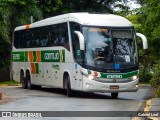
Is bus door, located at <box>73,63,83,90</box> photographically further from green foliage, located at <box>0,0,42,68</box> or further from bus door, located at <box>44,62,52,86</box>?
green foliage, located at <box>0,0,42,68</box>

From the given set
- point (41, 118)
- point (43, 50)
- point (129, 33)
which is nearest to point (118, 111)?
point (41, 118)

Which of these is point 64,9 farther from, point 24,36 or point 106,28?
point 106,28

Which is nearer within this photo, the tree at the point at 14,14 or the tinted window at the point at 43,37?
the tinted window at the point at 43,37

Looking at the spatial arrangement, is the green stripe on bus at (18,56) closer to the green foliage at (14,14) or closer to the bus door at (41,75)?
the bus door at (41,75)

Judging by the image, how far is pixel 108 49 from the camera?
21719mm

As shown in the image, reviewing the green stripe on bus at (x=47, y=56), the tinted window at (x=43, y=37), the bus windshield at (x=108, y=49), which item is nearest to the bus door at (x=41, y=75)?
the green stripe on bus at (x=47, y=56)

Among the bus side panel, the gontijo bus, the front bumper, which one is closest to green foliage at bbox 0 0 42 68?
the bus side panel

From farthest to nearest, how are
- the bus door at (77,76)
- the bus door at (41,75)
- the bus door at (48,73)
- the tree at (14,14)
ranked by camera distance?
1. the tree at (14,14)
2. the bus door at (41,75)
3. the bus door at (48,73)
4. the bus door at (77,76)

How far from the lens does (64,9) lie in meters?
44.9

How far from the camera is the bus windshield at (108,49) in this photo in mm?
21578

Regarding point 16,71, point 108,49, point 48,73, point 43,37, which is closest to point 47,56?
point 48,73

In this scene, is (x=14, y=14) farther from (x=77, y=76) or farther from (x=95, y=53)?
(x=95, y=53)

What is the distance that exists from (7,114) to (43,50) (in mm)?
11591

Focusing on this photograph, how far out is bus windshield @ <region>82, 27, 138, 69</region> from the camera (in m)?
21.6
